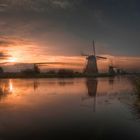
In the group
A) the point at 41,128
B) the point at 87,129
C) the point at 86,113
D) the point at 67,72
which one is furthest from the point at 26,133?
the point at 67,72

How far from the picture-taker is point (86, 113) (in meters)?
16.5

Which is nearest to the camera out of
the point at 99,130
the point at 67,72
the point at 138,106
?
the point at 99,130

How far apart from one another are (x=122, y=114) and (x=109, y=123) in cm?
291

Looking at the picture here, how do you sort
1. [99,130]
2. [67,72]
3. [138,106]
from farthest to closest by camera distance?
[67,72]
[138,106]
[99,130]

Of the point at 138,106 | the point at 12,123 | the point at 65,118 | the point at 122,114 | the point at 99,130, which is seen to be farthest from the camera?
the point at 138,106

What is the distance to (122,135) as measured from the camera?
1127 centimetres

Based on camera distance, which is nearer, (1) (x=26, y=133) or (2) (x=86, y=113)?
(1) (x=26, y=133)

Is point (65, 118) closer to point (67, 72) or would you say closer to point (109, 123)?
point (109, 123)

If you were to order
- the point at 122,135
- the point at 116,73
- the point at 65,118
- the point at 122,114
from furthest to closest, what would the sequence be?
the point at 116,73 < the point at 122,114 < the point at 65,118 < the point at 122,135

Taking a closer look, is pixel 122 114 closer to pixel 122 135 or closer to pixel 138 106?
pixel 138 106

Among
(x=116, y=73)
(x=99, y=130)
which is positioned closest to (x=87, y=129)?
(x=99, y=130)

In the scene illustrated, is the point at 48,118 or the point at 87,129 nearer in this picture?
the point at 87,129

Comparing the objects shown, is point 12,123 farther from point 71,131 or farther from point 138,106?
point 138,106

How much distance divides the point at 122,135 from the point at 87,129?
69.5 inches
